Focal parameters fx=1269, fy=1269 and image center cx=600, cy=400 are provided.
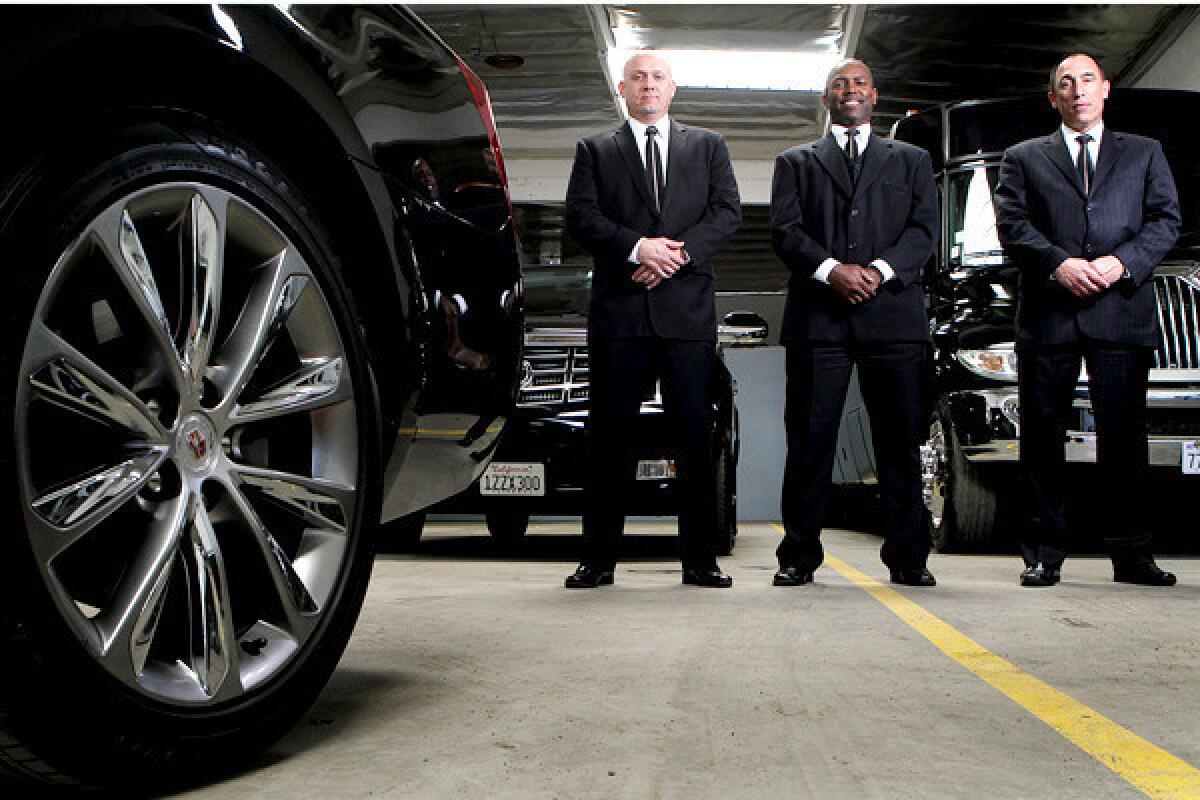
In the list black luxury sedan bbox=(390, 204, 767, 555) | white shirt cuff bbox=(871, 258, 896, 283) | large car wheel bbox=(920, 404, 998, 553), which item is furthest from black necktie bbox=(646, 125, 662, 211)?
large car wheel bbox=(920, 404, 998, 553)

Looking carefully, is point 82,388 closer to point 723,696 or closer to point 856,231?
point 723,696

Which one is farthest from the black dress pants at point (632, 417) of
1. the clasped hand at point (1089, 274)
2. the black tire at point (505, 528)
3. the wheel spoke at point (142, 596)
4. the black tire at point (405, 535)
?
the black tire at point (505, 528)

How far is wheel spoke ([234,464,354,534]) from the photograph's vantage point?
6.55 feet

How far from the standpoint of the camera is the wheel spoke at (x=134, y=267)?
66.8 inches

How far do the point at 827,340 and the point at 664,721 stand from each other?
282cm

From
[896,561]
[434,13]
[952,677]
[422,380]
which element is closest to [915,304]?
[896,561]

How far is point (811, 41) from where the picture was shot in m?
11.5

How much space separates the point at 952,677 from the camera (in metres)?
2.80

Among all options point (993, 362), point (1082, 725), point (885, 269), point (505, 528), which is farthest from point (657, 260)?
point (505, 528)

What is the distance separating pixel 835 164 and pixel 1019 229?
75cm

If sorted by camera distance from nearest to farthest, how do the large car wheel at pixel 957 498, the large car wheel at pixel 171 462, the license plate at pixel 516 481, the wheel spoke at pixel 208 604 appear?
the large car wheel at pixel 171 462 < the wheel spoke at pixel 208 604 < the license plate at pixel 516 481 < the large car wheel at pixel 957 498

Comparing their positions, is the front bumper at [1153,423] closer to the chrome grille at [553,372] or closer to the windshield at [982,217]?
the windshield at [982,217]

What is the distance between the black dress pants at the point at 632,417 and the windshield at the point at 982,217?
2272mm

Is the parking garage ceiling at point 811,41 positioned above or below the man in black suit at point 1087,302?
above
